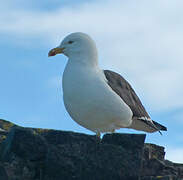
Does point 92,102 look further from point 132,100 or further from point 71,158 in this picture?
point 132,100

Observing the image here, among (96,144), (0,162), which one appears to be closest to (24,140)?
(0,162)

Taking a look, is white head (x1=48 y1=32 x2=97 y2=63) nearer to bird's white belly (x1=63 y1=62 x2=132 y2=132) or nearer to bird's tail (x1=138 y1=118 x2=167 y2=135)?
bird's white belly (x1=63 y1=62 x2=132 y2=132)

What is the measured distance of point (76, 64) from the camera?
11.3 metres

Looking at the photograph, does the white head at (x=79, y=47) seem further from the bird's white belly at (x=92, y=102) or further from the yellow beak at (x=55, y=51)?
the bird's white belly at (x=92, y=102)

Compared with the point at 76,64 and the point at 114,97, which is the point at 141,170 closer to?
the point at 114,97

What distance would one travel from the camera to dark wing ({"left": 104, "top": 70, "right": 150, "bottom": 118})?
11586mm

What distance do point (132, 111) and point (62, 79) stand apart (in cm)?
201

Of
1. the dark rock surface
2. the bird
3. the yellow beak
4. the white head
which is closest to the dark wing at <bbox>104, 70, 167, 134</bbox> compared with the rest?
the bird

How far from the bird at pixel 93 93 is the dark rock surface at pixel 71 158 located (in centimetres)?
67

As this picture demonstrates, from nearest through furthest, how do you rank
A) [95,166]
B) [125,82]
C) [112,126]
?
[95,166] < [112,126] < [125,82]

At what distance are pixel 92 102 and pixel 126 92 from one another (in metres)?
1.61

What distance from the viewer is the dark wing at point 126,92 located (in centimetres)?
1159

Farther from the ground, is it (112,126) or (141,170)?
(112,126)

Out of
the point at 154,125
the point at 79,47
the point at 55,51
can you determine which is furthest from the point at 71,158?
the point at 154,125
